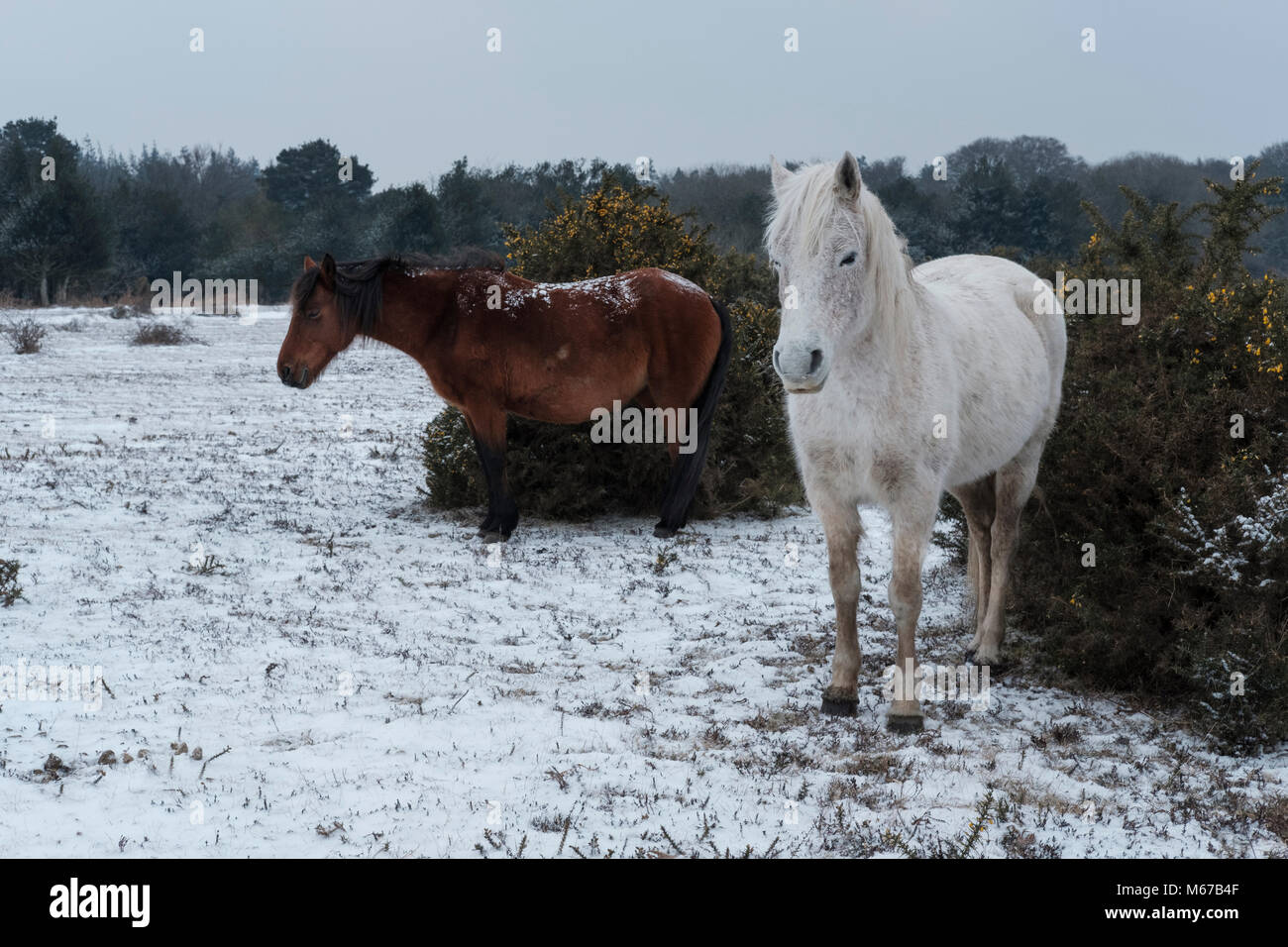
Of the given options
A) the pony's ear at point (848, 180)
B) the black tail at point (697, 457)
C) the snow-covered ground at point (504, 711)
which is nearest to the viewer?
the snow-covered ground at point (504, 711)

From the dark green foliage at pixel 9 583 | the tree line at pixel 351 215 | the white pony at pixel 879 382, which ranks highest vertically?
the tree line at pixel 351 215

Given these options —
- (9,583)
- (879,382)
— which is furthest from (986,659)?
(9,583)

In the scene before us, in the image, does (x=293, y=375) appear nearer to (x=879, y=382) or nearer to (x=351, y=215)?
(x=879, y=382)

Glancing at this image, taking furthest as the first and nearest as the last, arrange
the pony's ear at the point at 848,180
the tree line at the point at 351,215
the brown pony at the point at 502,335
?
the tree line at the point at 351,215
the brown pony at the point at 502,335
the pony's ear at the point at 848,180

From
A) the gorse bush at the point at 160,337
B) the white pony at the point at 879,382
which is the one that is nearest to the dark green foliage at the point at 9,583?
the white pony at the point at 879,382

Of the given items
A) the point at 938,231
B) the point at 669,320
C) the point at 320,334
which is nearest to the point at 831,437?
the point at 669,320

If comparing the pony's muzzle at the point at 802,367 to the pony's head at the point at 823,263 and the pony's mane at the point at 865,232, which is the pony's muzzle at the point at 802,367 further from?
the pony's mane at the point at 865,232

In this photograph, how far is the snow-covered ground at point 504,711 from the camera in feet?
10.2

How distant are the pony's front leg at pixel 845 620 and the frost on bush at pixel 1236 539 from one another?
1.31 meters

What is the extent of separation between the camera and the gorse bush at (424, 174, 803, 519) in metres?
8.04

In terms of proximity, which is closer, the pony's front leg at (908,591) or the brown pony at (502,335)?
the pony's front leg at (908,591)

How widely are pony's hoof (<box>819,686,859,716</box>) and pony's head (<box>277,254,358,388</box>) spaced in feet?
15.5

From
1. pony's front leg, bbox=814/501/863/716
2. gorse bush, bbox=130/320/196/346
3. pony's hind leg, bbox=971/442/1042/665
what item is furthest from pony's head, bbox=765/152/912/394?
gorse bush, bbox=130/320/196/346

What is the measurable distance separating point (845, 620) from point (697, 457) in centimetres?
350
